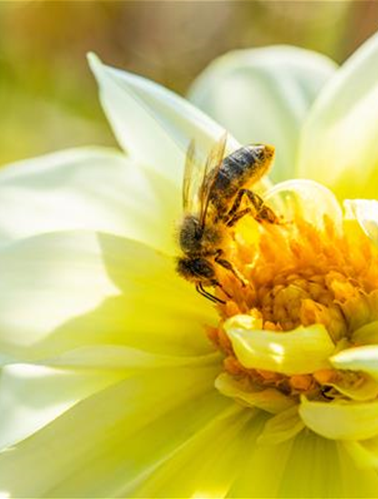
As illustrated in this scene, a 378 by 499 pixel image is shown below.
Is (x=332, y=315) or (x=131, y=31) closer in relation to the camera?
(x=332, y=315)

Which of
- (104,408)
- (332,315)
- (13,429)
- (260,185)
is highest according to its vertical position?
(260,185)

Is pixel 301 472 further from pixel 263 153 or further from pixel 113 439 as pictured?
pixel 263 153

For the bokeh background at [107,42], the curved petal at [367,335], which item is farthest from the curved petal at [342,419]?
the bokeh background at [107,42]

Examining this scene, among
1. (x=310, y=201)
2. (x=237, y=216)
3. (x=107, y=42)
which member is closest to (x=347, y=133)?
(x=310, y=201)

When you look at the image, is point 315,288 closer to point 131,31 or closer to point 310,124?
point 310,124

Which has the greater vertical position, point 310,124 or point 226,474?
point 310,124

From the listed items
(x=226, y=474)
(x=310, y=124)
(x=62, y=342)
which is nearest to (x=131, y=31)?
→ (x=310, y=124)

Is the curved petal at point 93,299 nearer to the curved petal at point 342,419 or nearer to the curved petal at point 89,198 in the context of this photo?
the curved petal at point 89,198

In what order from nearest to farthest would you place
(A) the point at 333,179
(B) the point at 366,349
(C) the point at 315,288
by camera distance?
(B) the point at 366,349 → (C) the point at 315,288 → (A) the point at 333,179
